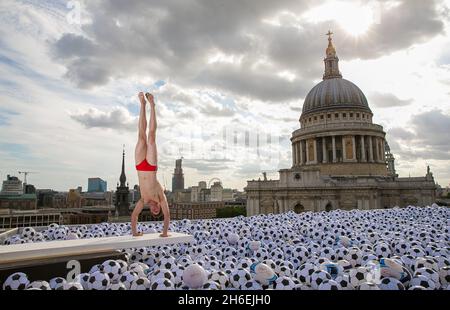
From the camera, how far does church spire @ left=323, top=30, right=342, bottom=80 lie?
7600 centimetres

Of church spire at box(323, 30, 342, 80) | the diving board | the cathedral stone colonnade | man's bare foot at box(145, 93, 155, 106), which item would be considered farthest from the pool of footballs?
church spire at box(323, 30, 342, 80)

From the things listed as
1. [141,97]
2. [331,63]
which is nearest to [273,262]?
[141,97]

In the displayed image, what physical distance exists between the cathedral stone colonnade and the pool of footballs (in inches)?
1337

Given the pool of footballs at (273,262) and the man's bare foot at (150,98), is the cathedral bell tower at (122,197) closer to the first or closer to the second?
the pool of footballs at (273,262)

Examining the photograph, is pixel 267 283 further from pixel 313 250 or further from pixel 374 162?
pixel 374 162

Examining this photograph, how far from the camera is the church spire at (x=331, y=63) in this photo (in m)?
76.0

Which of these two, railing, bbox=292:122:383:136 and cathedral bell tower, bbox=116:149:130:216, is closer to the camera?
railing, bbox=292:122:383:136

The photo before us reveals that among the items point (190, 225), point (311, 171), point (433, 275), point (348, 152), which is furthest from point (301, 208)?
point (433, 275)

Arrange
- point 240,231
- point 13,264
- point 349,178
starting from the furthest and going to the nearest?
point 349,178
point 240,231
point 13,264

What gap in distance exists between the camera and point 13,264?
10.9 meters

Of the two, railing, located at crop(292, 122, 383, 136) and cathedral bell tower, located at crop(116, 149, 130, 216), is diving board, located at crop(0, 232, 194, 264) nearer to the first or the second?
railing, located at crop(292, 122, 383, 136)
